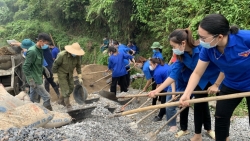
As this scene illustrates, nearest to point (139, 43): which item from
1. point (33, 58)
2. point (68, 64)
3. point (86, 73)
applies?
point (86, 73)

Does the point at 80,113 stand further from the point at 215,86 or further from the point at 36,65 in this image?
the point at 215,86

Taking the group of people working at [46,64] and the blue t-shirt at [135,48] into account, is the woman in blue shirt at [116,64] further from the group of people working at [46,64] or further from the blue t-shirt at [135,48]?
the blue t-shirt at [135,48]

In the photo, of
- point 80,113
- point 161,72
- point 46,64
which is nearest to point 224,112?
point 161,72

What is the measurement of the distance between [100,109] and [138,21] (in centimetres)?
695

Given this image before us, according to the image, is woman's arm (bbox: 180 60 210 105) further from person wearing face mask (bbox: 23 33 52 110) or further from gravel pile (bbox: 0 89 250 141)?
person wearing face mask (bbox: 23 33 52 110)

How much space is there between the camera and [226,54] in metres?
2.45

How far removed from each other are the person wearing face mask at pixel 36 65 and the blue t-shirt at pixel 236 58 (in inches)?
139

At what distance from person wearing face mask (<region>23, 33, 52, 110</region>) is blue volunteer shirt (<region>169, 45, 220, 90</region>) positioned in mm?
2880

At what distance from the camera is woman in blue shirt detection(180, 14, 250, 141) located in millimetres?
2346

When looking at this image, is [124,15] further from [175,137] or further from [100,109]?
[175,137]

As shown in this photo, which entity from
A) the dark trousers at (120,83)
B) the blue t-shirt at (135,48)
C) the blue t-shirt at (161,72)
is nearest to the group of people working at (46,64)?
the dark trousers at (120,83)

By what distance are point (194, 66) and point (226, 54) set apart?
923 mm

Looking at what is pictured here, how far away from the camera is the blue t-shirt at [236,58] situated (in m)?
2.41

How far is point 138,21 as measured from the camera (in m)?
11.5
